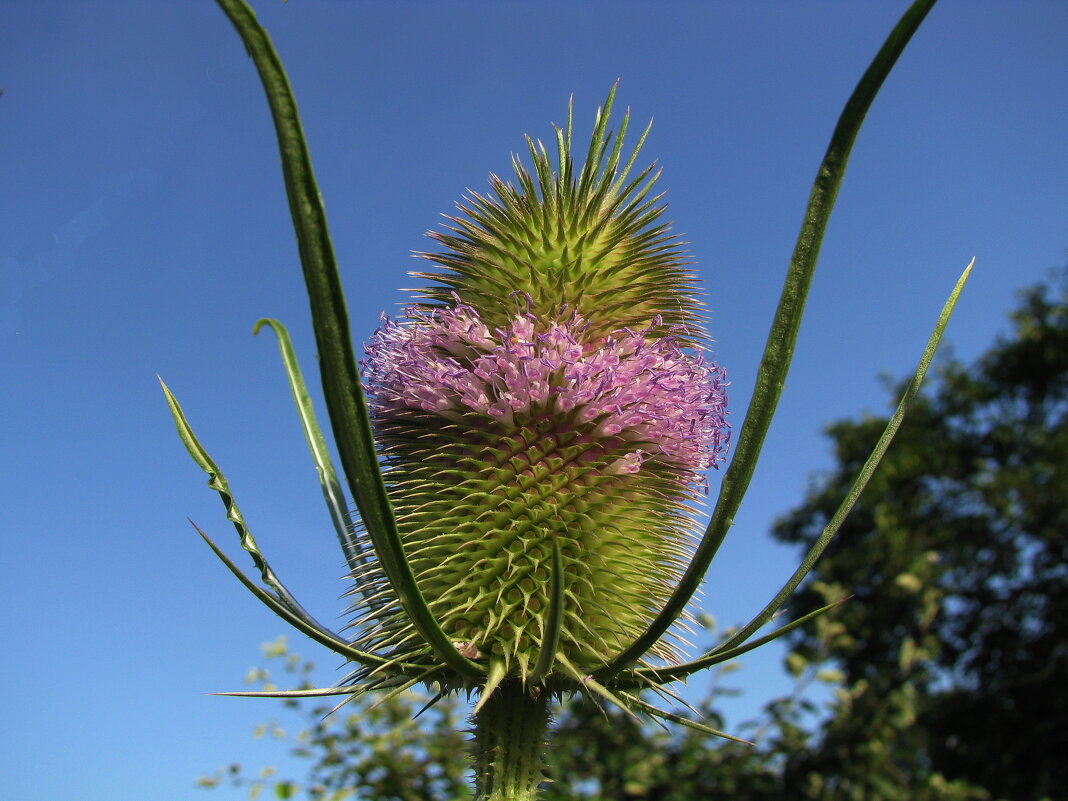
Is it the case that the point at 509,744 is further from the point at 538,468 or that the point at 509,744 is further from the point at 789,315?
the point at 789,315

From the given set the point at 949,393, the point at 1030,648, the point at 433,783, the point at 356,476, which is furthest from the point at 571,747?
the point at 949,393

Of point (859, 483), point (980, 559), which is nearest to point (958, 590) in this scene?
point (980, 559)

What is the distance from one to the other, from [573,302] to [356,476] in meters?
1.00

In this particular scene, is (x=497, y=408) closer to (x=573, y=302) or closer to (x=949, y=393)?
(x=573, y=302)

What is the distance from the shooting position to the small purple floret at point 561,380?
2109 millimetres

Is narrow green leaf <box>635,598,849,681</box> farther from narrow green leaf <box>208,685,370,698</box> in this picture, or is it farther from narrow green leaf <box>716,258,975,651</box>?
narrow green leaf <box>208,685,370,698</box>

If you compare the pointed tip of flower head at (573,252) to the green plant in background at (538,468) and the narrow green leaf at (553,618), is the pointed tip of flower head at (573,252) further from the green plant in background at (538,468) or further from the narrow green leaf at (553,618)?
the narrow green leaf at (553,618)

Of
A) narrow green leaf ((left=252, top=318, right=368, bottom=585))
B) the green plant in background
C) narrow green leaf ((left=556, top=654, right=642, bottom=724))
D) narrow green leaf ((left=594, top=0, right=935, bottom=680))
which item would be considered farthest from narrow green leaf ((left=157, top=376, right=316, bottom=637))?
narrow green leaf ((left=594, top=0, right=935, bottom=680))

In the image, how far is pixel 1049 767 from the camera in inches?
583

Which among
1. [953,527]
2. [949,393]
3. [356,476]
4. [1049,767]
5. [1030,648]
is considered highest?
[949,393]

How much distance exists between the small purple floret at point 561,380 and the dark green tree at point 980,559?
12231 millimetres

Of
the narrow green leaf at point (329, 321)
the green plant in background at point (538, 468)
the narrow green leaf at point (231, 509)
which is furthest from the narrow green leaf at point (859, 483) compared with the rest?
the narrow green leaf at point (231, 509)

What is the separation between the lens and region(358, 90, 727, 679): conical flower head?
6.59ft

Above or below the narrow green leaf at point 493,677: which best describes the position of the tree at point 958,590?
above
